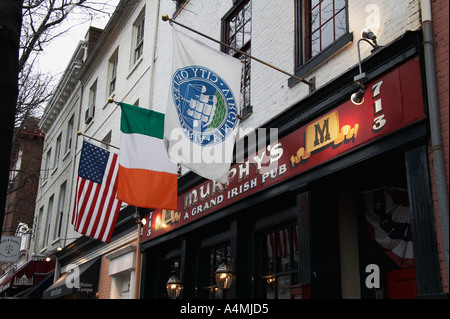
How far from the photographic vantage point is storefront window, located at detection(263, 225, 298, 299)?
7.75 meters

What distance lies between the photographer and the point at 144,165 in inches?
353

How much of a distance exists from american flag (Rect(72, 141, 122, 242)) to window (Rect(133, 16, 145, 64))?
5.39 metres

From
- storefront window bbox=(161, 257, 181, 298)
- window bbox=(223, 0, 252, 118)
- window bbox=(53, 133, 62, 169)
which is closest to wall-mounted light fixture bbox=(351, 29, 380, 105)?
window bbox=(223, 0, 252, 118)

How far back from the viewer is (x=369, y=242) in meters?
7.12

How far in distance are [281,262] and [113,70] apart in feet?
41.2

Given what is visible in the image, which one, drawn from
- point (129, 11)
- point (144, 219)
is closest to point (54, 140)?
point (129, 11)

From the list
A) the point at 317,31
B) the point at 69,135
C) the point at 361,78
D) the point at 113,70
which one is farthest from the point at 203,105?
the point at 69,135

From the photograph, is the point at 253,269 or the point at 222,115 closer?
the point at 222,115

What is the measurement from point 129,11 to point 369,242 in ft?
41.8

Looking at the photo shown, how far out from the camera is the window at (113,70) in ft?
59.4

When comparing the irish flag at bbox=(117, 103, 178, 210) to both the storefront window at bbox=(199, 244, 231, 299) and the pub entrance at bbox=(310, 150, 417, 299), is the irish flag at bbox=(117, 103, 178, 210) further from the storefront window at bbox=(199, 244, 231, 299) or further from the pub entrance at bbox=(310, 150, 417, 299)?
the pub entrance at bbox=(310, 150, 417, 299)
